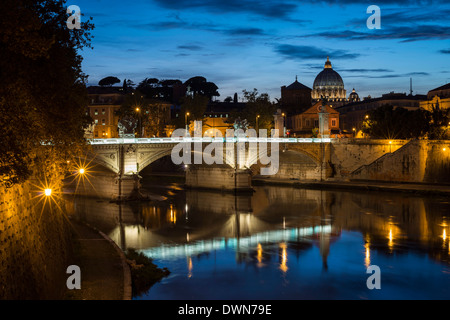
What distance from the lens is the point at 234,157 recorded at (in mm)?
44250

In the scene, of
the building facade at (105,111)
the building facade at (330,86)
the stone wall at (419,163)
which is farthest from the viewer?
the building facade at (330,86)

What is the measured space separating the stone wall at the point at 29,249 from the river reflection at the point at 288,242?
2751mm

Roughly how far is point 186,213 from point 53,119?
63.8ft

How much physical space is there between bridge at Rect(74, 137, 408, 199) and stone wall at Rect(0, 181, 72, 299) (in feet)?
72.7

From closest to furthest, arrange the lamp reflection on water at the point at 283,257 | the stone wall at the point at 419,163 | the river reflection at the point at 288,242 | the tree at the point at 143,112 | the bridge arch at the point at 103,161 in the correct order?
the river reflection at the point at 288,242 → the lamp reflection on water at the point at 283,257 → the bridge arch at the point at 103,161 → the stone wall at the point at 419,163 → the tree at the point at 143,112

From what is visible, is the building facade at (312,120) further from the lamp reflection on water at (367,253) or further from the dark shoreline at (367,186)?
the lamp reflection on water at (367,253)

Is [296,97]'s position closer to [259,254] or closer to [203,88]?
[203,88]

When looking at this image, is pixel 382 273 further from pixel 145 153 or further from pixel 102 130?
pixel 102 130

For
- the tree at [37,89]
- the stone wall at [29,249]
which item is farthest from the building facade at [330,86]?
the stone wall at [29,249]

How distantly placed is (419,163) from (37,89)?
36.0 m

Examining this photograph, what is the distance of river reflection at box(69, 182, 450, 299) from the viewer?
17.1m

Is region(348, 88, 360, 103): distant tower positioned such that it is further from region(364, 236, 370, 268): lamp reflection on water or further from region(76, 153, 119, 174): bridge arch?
region(364, 236, 370, 268): lamp reflection on water

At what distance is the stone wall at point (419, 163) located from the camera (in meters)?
42.9

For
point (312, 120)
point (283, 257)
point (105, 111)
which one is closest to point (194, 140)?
point (283, 257)
